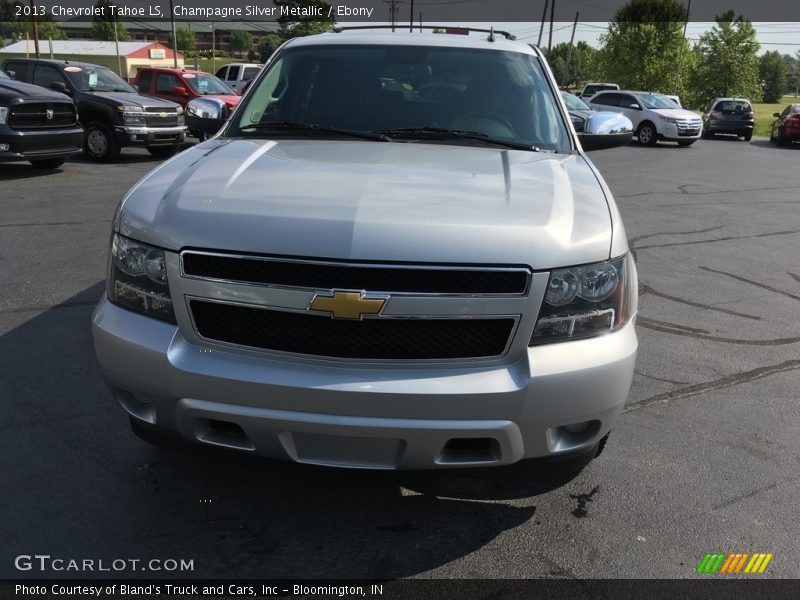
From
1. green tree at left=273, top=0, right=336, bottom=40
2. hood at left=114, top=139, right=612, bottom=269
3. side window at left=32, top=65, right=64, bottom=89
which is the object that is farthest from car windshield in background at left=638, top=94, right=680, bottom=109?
green tree at left=273, top=0, right=336, bottom=40

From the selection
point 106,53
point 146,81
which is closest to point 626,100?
point 146,81

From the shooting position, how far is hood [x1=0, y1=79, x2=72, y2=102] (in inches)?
428

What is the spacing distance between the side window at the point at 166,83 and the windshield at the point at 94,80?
3.86 metres

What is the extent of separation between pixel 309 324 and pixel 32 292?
3.91 m

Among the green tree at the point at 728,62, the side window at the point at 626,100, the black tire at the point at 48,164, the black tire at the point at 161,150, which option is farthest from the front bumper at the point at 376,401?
the green tree at the point at 728,62

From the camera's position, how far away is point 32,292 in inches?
216

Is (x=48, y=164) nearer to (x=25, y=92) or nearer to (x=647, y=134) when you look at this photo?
(x=25, y=92)

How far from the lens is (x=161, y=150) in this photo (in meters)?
14.7

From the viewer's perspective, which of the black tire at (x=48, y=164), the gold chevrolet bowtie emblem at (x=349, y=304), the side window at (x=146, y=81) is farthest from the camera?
the side window at (x=146, y=81)

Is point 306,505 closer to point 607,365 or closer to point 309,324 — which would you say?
point 309,324

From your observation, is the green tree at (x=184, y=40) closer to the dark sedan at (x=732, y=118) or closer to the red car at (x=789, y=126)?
the dark sedan at (x=732, y=118)

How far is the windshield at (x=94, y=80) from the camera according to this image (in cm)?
1350

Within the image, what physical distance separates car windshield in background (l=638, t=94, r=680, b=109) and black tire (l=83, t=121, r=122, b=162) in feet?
59.5

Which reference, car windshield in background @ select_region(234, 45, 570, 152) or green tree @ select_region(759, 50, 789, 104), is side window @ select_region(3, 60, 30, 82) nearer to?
car windshield in background @ select_region(234, 45, 570, 152)
